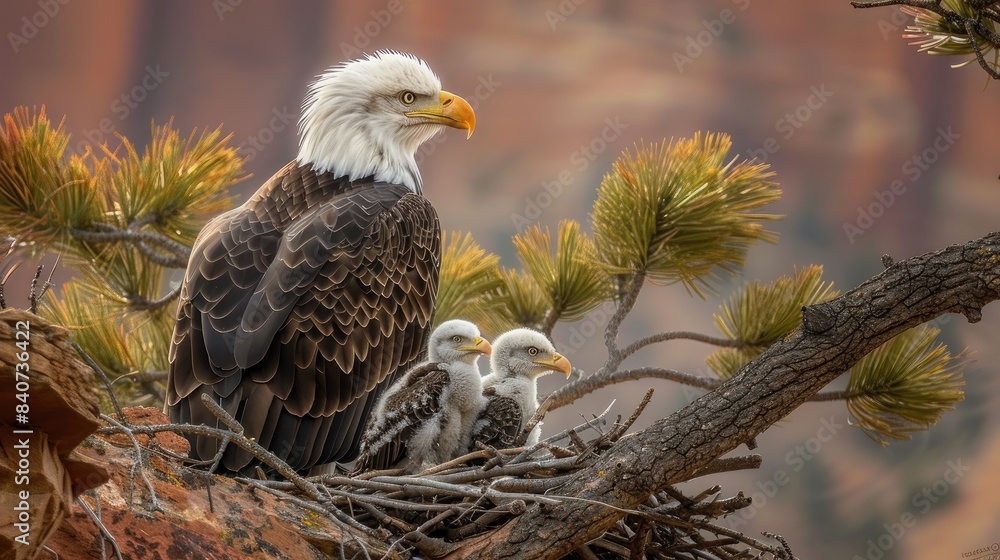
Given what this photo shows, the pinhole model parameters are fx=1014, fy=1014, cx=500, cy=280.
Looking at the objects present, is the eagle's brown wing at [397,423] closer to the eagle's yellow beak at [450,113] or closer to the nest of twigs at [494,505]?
the nest of twigs at [494,505]

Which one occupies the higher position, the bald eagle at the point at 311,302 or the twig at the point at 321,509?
the bald eagle at the point at 311,302

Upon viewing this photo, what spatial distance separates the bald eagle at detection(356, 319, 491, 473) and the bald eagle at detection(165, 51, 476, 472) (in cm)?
21

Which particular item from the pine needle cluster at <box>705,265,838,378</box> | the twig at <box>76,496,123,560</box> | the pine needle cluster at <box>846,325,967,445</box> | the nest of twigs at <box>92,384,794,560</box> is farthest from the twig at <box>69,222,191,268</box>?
the pine needle cluster at <box>846,325,967,445</box>

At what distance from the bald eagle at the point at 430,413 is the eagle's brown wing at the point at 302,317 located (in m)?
0.20

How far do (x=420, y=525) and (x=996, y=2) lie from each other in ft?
6.29

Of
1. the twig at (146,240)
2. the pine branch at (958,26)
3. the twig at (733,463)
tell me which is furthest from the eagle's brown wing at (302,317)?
Answer: the pine branch at (958,26)

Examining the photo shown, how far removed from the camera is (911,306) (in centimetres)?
219

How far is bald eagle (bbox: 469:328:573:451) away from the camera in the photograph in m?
3.17

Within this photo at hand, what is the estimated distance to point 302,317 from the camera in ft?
10.7

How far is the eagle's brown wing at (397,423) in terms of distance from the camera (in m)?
3.06

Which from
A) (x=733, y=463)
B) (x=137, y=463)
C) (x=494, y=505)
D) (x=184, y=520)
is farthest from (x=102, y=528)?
(x=733, y=463)

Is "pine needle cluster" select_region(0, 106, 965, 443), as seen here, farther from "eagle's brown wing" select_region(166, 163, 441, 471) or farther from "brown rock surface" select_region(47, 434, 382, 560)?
"brown rock surface" select_region(47, 434, 382, 560)

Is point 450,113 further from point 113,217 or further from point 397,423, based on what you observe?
point 397,423

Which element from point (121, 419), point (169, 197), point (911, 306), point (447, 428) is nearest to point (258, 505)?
point (121, 419)
